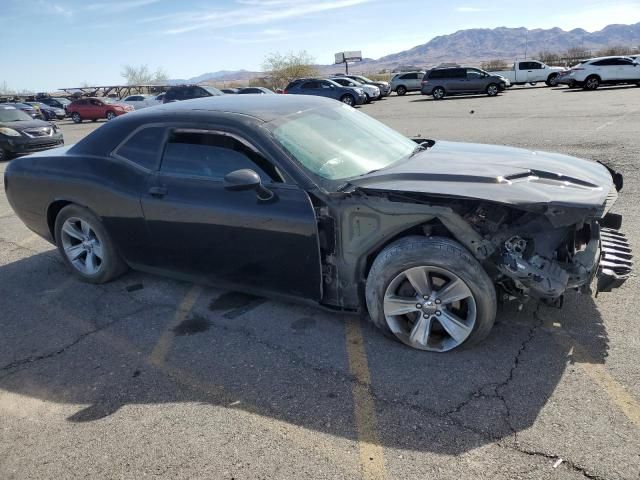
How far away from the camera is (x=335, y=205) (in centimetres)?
327

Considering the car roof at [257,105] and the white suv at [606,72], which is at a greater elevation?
the car roof at [257,105]

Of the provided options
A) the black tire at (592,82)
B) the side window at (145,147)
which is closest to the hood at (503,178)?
the side window at (145,147)

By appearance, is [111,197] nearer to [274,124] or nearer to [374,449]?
[274,124]

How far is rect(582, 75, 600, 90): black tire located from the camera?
26.6 m

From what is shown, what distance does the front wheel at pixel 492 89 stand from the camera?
2789 cm

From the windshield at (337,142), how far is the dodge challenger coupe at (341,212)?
15 mm

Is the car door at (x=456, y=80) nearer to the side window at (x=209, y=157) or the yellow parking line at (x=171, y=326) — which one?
the yellow parking line at (x=171, y=326)

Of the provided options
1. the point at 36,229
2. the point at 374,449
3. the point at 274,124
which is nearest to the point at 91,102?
the point at 36,229

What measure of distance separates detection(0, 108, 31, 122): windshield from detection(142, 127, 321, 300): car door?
44.9 ft

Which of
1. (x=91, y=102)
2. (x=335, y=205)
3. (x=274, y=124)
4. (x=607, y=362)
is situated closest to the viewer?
(x=607, y=362)

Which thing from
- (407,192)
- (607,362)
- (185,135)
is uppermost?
(185,135)

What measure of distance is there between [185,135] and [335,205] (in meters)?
1.44

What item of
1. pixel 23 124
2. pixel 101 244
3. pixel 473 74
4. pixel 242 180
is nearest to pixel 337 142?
pixel 242 180

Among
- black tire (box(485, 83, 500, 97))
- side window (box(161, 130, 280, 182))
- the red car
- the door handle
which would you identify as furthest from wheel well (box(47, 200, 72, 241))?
black tire (box(485, 83, 500, 97))
